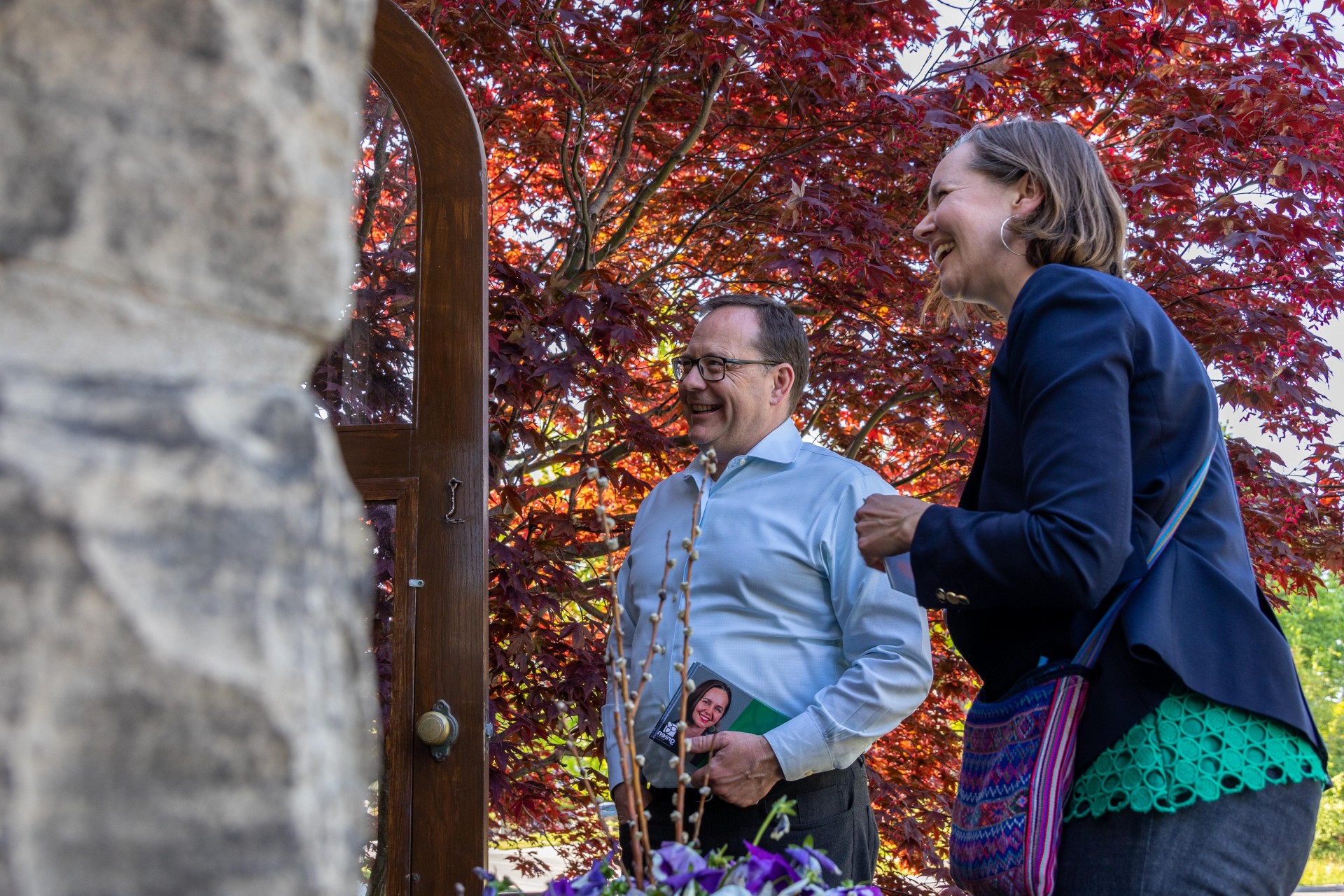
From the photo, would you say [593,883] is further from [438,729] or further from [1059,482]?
[438,729]

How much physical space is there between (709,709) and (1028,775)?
829mm

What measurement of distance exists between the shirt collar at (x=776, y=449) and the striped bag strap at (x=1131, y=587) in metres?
1.17

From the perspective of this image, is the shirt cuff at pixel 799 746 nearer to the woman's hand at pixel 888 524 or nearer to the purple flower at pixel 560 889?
the woman's hand at pixel 888 524

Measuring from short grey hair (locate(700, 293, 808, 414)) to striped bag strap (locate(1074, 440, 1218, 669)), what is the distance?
1365 millimetres

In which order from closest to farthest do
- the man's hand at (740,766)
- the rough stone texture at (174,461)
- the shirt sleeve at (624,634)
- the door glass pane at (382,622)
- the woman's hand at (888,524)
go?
the rough stone texture at (174,461), the woman's hand at (888,524), the man's hand at (740,766), the shirt sleeve at (624,634), the door glass pane at (382,622)

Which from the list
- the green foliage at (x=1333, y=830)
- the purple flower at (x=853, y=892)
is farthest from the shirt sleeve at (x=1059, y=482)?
the green foliage at (x=1333, y=830)

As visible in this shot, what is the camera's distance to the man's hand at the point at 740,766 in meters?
1.93

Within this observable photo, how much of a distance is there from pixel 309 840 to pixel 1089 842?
3.04 ft

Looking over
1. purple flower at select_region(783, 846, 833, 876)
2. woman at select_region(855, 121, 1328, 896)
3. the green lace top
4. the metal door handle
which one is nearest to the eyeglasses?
the metal door handle

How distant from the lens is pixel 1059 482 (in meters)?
1.17

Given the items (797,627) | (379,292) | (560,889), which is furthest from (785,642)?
(379,292)

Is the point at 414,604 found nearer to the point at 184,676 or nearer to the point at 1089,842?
the point at 1089,842

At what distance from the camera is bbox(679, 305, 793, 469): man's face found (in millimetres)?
2484

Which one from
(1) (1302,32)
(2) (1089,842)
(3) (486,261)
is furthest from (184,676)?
(1) (1302,32)
